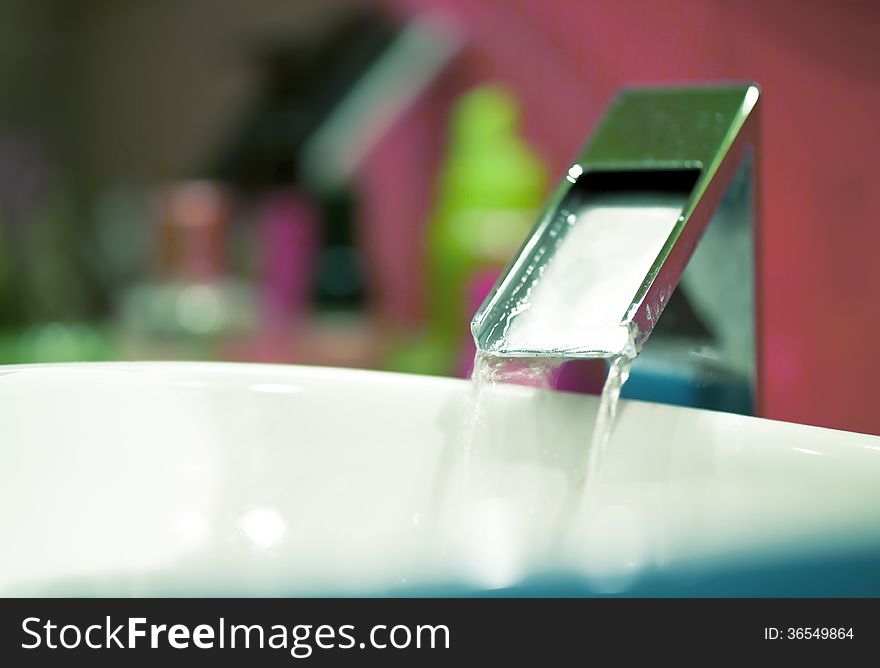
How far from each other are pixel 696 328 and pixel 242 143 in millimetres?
548

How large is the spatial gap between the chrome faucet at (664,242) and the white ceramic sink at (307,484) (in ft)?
0.10

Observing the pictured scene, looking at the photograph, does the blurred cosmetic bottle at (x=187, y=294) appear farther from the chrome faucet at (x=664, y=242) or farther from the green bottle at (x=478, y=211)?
the chrome faucet at (x=664, y=242)

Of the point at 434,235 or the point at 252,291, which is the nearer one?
the point at 434,235

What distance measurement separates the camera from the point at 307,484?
25cm

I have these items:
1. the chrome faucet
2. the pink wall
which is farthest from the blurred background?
the chrome faucet

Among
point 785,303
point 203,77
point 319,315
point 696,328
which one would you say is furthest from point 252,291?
point 696,328

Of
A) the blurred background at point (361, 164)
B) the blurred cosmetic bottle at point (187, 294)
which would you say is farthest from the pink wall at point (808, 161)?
the blurred cosmetic bottle at point (187, 294)

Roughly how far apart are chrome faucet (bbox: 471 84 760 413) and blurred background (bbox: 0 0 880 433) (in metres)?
0.14

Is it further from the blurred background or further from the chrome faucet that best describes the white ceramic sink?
the blurred background

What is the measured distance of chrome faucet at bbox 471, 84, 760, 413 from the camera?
210mm
